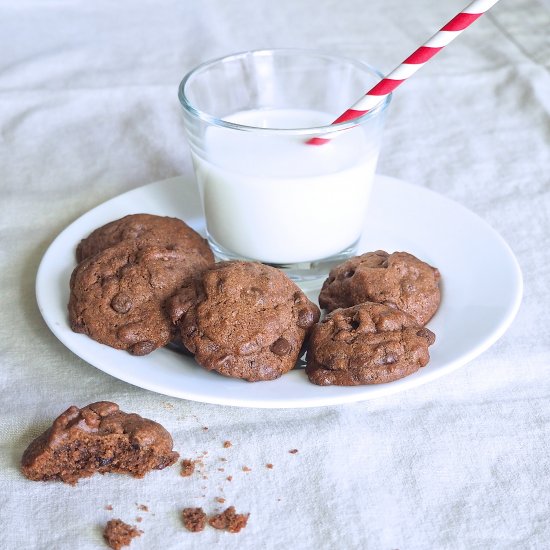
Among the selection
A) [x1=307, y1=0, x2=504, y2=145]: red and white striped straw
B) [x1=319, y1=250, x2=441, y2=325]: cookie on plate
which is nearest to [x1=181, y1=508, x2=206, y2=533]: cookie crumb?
[x1=319, y1=250, x2=441, y2=325]: cookie on plate

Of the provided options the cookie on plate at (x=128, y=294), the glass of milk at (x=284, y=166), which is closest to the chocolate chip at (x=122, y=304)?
the cookie on plate at (x=128, y=294)

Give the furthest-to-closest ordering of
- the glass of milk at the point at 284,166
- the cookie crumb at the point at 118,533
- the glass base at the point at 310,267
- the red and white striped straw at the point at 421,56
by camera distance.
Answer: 1. the glass base at the point at 310,267
2. the glass of milk at the point at 284,166
3. the red and white striped straw at the point at 421,56
4. the cookie crumb at the point at 118,533

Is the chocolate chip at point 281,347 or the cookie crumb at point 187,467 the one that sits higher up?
the chocolate chip at point 281,347

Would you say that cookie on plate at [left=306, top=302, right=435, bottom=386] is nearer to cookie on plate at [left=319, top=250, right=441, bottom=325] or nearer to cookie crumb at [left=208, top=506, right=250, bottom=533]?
cookie on plate at [left=319, top=250, right=441, bottom=325]

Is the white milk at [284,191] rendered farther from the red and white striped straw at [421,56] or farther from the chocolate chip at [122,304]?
the chocolate chip at [122,304]

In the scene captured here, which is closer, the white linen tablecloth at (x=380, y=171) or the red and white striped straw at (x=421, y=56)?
the white linen tablecloth at (x=380, y=171)
